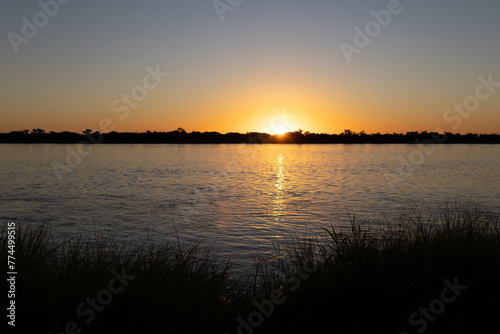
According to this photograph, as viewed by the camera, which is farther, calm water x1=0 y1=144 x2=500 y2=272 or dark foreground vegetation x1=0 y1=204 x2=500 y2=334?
calm water x1=0 y1=144 x2=500 y2=272

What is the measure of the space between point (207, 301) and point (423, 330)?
129 inches

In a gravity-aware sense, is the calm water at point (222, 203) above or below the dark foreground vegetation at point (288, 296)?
below

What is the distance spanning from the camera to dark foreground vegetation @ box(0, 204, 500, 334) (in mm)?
5520

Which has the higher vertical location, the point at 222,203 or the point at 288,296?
the point at 288,296

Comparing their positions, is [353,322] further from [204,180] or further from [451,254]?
[204,180]

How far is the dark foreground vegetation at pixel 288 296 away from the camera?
5520mm

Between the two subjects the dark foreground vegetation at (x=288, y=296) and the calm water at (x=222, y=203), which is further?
the calm water at (x=222, y=203)

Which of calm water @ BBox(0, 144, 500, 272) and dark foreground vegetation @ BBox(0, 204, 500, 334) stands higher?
dark foreground vegetation @ BBox(0, 204, 500, 334)

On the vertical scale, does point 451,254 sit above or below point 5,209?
above

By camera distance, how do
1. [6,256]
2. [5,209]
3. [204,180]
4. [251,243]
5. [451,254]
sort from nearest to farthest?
[6,256] < [451,254] < [251,243] < [5,209] < [204,180]

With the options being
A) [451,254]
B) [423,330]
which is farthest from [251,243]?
[423,330]

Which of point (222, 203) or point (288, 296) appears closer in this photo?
point (288, 296)

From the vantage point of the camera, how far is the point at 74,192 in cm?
2659

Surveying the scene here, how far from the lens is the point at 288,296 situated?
22.3 feet
